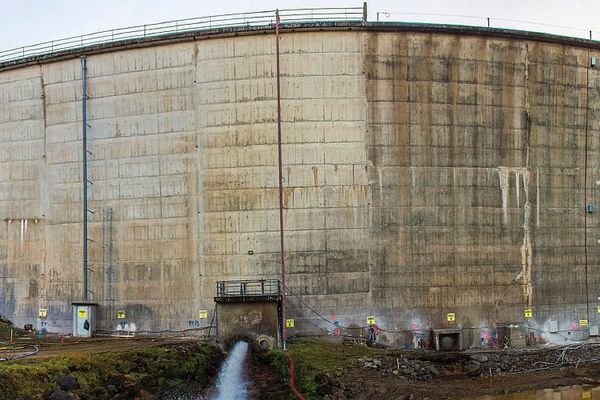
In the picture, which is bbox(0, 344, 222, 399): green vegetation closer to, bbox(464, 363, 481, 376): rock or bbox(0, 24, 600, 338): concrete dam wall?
bbox(0, 24, 600, 338): concrete dam wall

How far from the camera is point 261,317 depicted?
2089 centimetres

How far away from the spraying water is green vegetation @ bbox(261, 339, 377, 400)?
879mm

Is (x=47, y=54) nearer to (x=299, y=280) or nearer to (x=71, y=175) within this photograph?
(x=71, y=175)

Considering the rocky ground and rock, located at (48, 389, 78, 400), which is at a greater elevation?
rock, located at (48, 389, 78, 400)

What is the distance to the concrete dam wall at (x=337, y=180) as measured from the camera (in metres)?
22.9

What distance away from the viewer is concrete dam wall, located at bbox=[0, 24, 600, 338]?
2291cm

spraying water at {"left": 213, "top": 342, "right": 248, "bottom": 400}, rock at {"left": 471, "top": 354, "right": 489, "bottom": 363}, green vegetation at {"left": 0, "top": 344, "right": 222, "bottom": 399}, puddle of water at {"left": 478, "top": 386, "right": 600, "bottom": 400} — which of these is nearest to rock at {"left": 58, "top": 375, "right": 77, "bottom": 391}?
green vegetation at {"left": 0, "top": 344, "right": 222, "bottom": 399}

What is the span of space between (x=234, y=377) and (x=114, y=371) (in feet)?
13.4

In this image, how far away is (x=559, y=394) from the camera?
18656mm

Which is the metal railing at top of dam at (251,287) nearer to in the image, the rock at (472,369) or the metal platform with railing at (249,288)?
the metal platform with railing at (249,288)

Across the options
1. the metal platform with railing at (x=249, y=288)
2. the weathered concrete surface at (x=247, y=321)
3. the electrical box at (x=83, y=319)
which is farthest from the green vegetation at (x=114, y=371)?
the electrical box at (x=83, y=319)

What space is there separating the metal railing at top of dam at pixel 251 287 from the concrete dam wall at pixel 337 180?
464mm

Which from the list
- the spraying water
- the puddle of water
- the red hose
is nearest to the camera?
the red hose

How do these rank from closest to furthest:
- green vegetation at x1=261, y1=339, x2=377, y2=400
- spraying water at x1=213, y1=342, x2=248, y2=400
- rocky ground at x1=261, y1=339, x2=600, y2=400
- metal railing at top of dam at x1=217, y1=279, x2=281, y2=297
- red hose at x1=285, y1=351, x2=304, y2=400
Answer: red hose at x1=285, y1=351, x2=304, y2=400
green vegetation at x1=261, y1=339, x2=377, y2=400
rocky ground at x1=261, y1=339, x2=600, y2=400
spraying water at x1=213, y1=342, x2=248, y2=400
metal railing at top of dam at x1=217, y1=279, x2=281, y2=297
